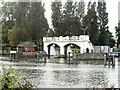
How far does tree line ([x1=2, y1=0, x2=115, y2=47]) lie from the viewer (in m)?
64.6

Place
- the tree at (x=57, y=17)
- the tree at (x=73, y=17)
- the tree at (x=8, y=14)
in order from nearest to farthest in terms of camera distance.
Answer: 1. the tree at (x=73, y=17)
2. the tree at (x=57, y=17)
3. the tree at (x=8, y=14)

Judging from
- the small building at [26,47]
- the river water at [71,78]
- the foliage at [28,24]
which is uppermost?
the foliage at [28,24]

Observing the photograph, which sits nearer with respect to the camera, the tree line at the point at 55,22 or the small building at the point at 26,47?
the small building at the point at 26,47

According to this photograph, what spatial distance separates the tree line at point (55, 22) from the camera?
6462cm

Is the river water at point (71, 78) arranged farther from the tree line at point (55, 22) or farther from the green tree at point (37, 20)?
the green tree at point (37, 20)

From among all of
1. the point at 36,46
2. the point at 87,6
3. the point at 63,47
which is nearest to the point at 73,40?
the point at 63,47

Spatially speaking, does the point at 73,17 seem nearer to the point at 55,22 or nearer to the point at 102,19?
the point at 55,22

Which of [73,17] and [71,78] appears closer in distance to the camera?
[71,78]

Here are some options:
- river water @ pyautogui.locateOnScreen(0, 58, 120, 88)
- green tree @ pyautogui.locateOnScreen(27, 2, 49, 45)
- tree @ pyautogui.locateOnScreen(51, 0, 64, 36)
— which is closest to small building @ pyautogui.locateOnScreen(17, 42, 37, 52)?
green tree @ pyautogui.locateOnScreen(27, 2, 49, 45)

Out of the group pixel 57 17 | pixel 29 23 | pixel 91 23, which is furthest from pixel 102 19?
pixel 29 23

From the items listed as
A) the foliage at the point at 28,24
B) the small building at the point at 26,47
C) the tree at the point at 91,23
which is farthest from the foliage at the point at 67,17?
the small building at the point at 26,47

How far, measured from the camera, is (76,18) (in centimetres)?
7106

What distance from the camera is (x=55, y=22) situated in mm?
72000

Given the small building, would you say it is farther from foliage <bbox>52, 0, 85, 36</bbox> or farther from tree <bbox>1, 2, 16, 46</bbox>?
tree <bbox>1, 2, 16, 46</bbox>
